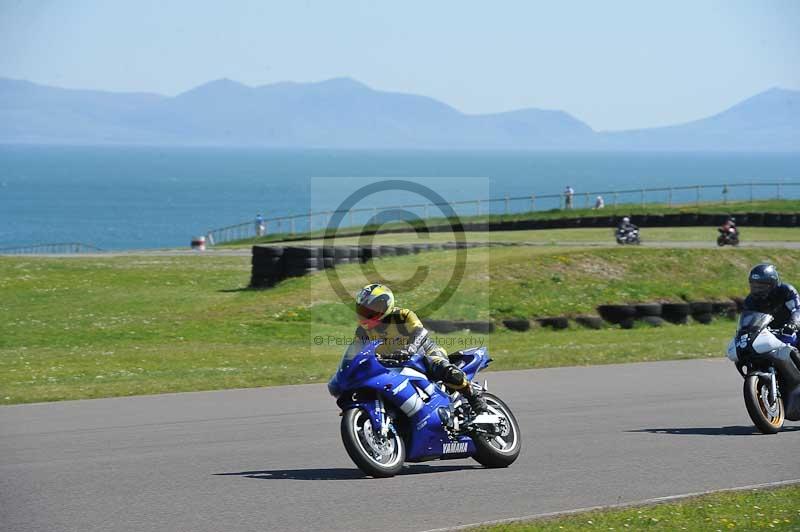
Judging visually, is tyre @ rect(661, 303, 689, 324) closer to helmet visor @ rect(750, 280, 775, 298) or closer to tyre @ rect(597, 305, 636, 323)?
tyre @ rect(597, 305, 636, 323)

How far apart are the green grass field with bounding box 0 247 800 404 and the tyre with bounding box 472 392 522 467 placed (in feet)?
21.4

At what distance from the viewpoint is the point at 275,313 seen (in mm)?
25344

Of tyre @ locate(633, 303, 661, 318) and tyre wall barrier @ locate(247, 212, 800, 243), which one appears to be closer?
tyre @ locate(633, 303, 661, 318)

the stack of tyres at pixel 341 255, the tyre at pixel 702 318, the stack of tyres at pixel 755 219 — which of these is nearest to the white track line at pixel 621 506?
the tyre at pixel 702 318

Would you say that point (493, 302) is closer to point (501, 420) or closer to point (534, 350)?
point (534, 350)

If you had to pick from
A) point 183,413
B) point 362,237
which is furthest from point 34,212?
point 183,413

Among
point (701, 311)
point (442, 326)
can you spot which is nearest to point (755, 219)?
point (701, 311)

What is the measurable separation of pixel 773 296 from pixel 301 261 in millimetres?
17464

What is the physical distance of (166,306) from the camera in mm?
27562

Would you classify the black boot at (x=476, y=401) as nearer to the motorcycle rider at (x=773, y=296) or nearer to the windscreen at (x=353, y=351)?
the windscreen at (x=353, y=351)

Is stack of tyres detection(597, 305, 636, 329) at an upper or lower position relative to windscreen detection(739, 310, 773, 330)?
lower

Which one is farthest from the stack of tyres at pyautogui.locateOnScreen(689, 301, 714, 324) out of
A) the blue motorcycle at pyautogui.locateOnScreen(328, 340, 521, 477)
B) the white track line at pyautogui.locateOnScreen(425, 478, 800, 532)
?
the white track line at pyautogui.locateOnScreen(425, 478, 800, 532)

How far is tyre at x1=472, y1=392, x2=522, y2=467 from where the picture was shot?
10047mm

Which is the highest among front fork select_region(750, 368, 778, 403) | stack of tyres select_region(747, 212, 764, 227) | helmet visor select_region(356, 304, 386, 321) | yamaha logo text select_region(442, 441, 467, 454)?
helmet visor select_region(356, 304, 386, 321)
